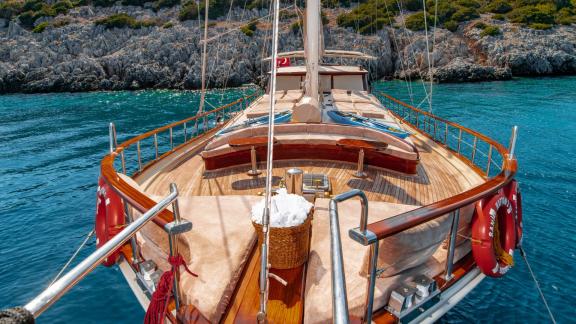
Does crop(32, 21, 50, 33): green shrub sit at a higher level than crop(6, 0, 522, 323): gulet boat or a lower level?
higher

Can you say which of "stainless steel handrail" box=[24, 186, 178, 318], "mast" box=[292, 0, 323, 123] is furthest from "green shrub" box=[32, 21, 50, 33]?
"stainless steel handrail" box=[24, 186, 178, 318]

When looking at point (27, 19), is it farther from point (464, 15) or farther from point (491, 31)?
point (491, 31)

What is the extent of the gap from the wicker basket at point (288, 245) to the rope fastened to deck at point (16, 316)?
216 centimetres

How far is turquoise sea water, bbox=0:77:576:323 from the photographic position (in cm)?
649

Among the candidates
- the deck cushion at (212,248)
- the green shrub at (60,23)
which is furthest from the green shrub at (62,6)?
the deck cushion at (212,248)

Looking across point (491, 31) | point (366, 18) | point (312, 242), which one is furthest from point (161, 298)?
point (491, 31)

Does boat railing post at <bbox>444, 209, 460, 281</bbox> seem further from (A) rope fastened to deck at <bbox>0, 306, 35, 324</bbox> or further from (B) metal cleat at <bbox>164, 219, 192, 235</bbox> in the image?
(A) rope fastened to deck at <bbox>0, 306, 35, 324</bbox>

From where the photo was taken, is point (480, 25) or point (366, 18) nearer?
point (480, 25)

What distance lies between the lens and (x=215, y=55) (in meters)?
51.7

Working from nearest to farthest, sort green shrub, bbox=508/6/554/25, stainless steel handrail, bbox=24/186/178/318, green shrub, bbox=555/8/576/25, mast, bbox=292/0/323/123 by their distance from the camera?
stainless steel handrail, bbox=24/186/178/318 → mast, bbox=292/0/323/123 → green shrub, bbox=508/6/554/25 → green shrub, bbox=555/8/576/25

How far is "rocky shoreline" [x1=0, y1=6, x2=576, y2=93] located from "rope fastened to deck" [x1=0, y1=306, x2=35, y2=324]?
4775cm

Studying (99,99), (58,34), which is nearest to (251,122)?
(99,99)

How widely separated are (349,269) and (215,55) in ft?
173

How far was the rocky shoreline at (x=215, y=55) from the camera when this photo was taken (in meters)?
49.0
